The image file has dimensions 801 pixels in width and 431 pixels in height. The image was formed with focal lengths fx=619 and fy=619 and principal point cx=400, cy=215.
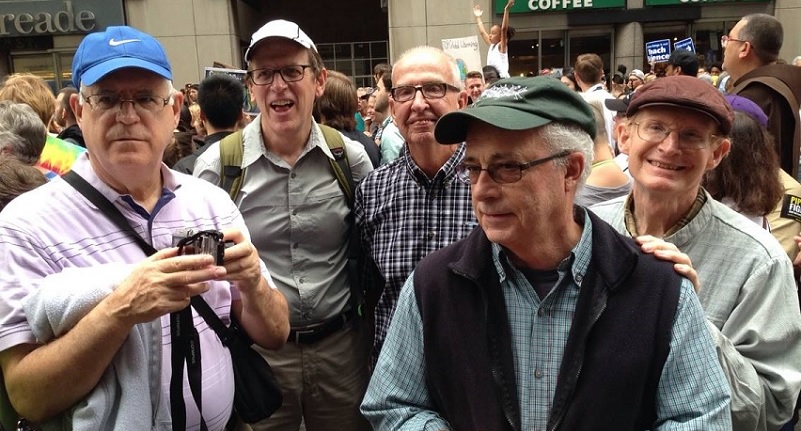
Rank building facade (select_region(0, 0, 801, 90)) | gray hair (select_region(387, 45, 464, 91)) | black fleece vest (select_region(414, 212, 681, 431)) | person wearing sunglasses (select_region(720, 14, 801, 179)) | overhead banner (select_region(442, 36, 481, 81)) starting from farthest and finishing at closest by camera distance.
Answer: building facade (select_region(0, 0, 801, 90)), overhead banner (select_region(442, 36, 481, 81)), person wearing sunglasses (select_region(720, 14, 801, 179)), gray hair (select_region(387, 45, 464, 91)), black fleece vest (select_region(414, 212, 681, 431))

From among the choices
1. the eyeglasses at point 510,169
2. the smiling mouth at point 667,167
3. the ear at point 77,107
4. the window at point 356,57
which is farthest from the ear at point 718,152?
the window at point 356,57

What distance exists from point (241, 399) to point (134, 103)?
3.55 ft

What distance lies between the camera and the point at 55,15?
19766 mm

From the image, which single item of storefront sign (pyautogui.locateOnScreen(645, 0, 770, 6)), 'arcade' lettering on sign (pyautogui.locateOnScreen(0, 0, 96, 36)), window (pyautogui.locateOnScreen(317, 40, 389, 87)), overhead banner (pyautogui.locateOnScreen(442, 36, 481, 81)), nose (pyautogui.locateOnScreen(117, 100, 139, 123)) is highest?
'arcade' lettering on sign (pyautogui.locateOnScreen(0, 0, 96, 36))

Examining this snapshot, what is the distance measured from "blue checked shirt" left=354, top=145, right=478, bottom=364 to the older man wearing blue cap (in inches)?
27.9

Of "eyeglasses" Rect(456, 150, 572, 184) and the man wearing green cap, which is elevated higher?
"eyeglasses" Rect(456, 150, 572, 184)

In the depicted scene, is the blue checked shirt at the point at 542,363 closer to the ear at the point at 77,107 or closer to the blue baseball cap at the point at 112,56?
the blue baseball cap at the point at 112,56

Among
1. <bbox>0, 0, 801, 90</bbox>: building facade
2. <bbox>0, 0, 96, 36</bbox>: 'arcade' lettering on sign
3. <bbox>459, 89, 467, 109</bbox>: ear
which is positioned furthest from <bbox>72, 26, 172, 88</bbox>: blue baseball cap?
<bbox>0, 0, 96, 36</bbox>: 'arcade' lettering on sign

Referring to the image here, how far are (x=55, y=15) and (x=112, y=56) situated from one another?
69.7 feet

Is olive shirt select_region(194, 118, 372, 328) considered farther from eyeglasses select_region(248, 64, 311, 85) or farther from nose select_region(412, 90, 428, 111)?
nose select_region(412, 90, 428, 111)

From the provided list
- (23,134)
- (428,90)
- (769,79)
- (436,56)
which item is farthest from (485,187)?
(769,79)

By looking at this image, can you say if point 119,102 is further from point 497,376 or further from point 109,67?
point 497,376

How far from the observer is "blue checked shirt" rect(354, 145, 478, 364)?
9.30 ft

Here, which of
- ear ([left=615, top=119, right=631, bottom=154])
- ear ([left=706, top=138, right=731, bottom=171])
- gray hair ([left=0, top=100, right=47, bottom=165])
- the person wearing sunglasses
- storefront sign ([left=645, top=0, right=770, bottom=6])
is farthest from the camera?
storefront sign ([left=645, top=0, right=770, bottom=6])
